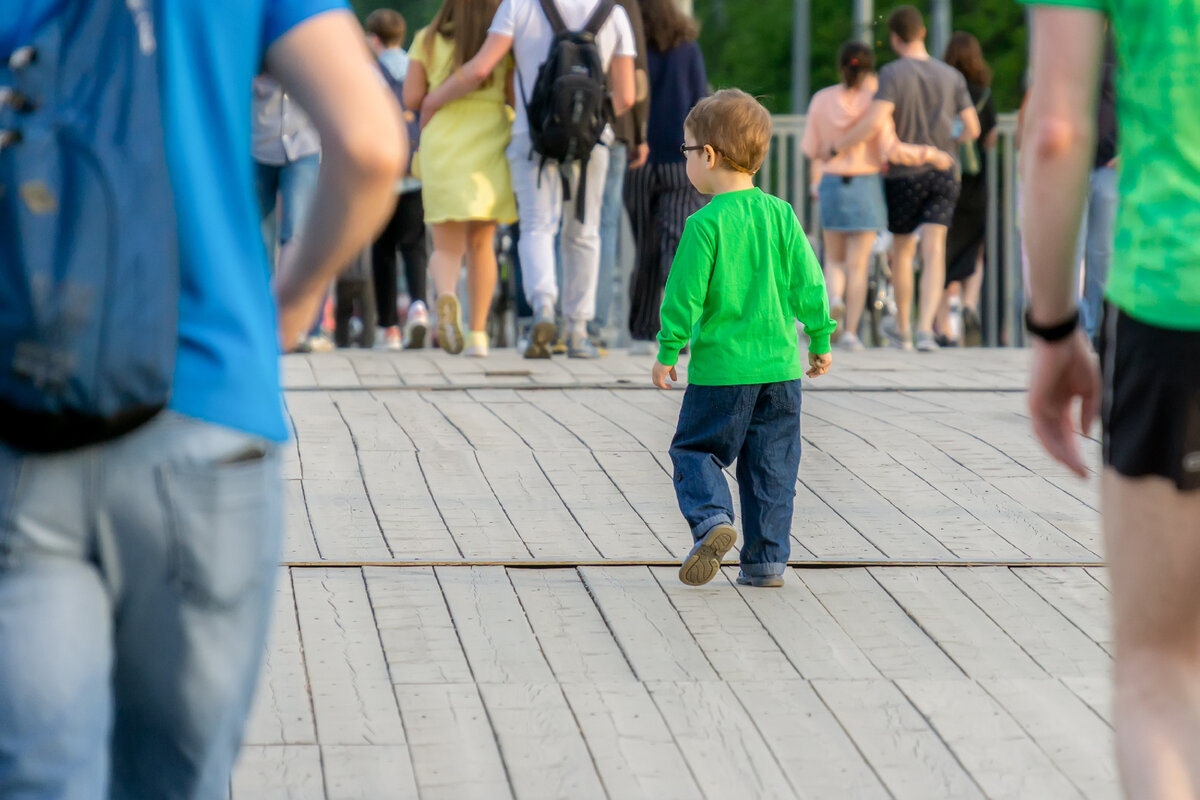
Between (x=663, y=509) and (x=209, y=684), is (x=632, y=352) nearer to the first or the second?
(x=663, y=509)

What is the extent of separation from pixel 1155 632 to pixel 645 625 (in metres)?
2.46

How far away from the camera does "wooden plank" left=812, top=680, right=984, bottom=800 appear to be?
12.1 ft

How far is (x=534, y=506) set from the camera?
249 inches

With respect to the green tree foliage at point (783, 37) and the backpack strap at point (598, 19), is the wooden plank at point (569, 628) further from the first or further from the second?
the green tree foliage at point (783, 37)

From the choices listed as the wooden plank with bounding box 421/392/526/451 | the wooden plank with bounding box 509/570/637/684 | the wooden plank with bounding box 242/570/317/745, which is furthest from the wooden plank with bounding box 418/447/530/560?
the wooden plank with bounding box 242/570/317/745

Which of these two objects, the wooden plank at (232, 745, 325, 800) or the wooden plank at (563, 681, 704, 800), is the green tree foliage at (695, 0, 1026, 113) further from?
the wooden plank at (232, 745, 325, 800)

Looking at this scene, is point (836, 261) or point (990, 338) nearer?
point (836, 261)

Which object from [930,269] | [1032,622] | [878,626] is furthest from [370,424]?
[930,269]

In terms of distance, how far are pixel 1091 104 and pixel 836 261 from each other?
9.55m

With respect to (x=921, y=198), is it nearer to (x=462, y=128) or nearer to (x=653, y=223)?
(x=653, y=223)

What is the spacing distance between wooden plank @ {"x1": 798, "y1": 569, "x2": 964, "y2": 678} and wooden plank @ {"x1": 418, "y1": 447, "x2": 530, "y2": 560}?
2.89ft

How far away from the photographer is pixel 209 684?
7.05 ft

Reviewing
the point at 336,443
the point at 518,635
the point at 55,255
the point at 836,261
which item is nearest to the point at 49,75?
the point at 55,255

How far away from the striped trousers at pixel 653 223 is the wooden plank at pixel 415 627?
16.9 feet
